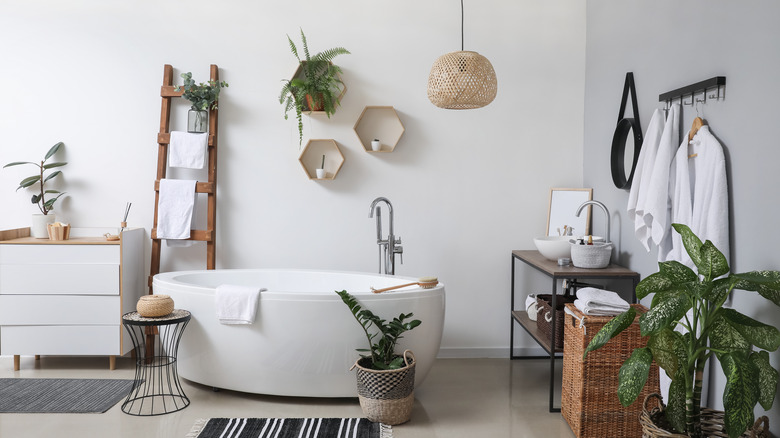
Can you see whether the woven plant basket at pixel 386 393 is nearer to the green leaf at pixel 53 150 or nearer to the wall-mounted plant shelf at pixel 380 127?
the wall-mounted plant shelf at pixel 380 127

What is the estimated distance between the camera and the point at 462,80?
10.0 ft

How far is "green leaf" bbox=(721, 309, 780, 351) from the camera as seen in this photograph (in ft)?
6.06

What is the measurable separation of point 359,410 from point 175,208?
5.86 feet

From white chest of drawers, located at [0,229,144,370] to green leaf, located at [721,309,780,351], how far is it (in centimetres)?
322

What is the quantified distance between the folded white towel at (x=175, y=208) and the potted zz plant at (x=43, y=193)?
0.68 meters

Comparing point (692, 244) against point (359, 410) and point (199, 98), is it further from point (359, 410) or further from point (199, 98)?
point (199, 98)

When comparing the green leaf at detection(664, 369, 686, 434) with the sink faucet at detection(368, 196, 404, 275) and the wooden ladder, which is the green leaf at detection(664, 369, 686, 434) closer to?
the sink faucet at detection(368, 196, 404, 275)

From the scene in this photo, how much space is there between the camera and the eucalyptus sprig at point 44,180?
3.88 meters

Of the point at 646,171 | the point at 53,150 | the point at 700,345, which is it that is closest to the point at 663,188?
the point at 646,171

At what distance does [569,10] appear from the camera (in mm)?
4070

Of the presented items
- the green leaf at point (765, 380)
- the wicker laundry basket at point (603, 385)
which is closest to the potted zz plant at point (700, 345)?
the green leaf at point (765, 380)

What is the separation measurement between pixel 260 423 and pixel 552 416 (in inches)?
57.4

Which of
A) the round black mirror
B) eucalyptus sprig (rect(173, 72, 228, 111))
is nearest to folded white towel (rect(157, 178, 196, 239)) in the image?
eucalyptus sprig (rect(173, 72, 228, 111))

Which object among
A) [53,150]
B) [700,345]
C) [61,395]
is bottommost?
[61,395]
